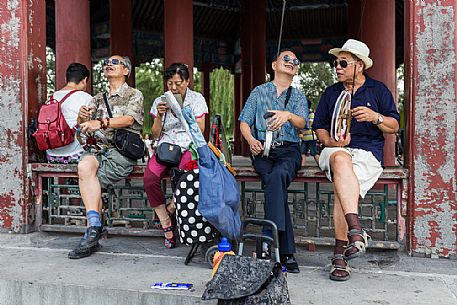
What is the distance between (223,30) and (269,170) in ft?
41.5

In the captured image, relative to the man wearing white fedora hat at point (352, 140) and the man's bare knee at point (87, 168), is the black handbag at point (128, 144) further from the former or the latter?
the man wearing white fedora hat at point (352, 140)

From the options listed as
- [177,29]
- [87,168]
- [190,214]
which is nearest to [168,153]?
[190,214]

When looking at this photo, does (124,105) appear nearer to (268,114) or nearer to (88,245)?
(88,245)

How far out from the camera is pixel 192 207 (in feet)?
10.4

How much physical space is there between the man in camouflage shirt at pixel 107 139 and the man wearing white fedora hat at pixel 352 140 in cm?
153

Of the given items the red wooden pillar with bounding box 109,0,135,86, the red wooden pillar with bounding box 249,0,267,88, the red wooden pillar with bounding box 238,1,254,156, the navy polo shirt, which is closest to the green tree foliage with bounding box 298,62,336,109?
the red wooden pillar with bounding box 238,1,254,156

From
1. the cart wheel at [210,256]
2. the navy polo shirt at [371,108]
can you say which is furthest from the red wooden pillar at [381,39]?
the cart wheel at [210,256]

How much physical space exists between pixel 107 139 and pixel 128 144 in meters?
0.20

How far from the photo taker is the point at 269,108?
12.0 ft

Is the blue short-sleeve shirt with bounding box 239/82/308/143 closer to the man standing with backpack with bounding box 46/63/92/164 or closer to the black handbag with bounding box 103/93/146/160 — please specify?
the black handbag with bounding box 103/93/146/160

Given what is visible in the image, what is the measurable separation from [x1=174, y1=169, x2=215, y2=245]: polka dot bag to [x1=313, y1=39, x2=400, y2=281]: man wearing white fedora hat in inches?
34.8

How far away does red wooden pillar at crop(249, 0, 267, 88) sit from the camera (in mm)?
12468

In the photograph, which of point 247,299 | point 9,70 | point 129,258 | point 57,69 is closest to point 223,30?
point 57,69

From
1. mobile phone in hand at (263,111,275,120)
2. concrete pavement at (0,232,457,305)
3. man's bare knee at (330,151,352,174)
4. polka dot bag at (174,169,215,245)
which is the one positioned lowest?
concrete pavement at (0,232,457,305)
